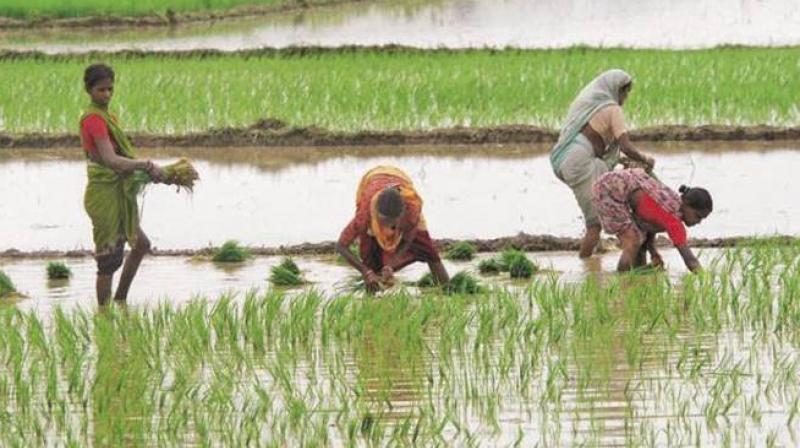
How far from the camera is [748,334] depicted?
272 inches

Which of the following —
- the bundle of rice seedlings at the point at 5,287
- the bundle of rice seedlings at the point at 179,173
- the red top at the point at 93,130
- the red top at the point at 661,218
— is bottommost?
the bundle of rice seedlings at the point at 5,287

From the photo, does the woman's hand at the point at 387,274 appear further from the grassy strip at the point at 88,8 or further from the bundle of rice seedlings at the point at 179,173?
the grassy strip at the point at 88,8

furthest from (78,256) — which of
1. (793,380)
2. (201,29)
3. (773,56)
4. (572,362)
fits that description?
(201,29)

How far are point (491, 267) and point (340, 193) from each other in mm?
2790

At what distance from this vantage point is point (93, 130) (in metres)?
7.82

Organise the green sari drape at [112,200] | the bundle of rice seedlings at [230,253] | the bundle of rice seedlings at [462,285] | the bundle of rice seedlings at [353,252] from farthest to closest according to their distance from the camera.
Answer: the bundle of rice seedlings at [230,253] < the bundle of rice seedlings at [353,252] < the green sari drape at [112,200] < the bundle of rice seedlings at [462,285]

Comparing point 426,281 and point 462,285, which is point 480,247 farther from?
point 462,285

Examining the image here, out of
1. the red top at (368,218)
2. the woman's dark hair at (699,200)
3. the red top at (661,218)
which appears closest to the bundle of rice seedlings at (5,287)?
the red top at (368,218)

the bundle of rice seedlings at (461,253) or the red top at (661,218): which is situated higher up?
the red top at (661,218)

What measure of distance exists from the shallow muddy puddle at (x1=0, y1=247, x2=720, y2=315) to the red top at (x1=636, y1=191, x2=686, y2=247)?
31 cm

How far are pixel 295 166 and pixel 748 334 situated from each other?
19.7 feet

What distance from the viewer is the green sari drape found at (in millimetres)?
7969

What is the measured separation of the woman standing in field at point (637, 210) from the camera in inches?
325

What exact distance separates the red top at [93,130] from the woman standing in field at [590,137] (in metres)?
2.43
